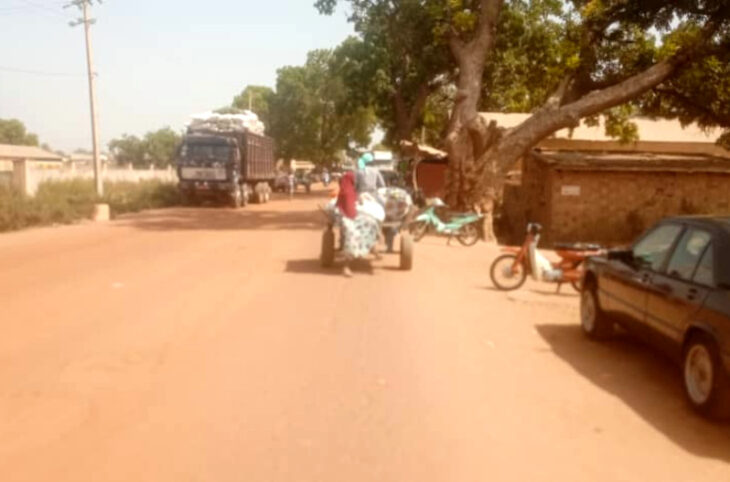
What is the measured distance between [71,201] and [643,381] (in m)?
25.5

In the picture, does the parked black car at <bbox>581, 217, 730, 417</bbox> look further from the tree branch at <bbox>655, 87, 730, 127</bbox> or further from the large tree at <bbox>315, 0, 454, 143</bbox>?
the large tree at <bbox>315, 0, 454, 143</bbox>

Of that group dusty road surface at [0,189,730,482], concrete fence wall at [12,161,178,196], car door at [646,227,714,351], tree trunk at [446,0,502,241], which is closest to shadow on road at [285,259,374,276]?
dusty road surface at [0,189,730,482]

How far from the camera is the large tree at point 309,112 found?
77.2m

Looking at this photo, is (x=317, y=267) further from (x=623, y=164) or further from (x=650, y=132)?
(x=650, y=132)

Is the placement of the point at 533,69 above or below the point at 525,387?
above

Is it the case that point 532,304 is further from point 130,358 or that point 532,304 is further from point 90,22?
point 90,22

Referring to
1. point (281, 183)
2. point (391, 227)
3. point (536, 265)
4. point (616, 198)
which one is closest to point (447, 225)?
point (391, 227)

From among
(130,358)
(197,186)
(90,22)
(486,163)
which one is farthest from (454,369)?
(90,22)

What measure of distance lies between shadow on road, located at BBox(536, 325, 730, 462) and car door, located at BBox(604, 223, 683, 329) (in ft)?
1.31

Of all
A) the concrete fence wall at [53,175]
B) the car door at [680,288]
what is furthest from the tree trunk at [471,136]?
the concrete fence wall at [53,175]

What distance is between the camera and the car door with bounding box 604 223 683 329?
23.8 feet

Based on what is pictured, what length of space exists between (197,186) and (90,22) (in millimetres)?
7847

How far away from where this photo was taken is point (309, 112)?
78.1 meters

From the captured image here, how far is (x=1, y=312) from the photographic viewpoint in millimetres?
9312
